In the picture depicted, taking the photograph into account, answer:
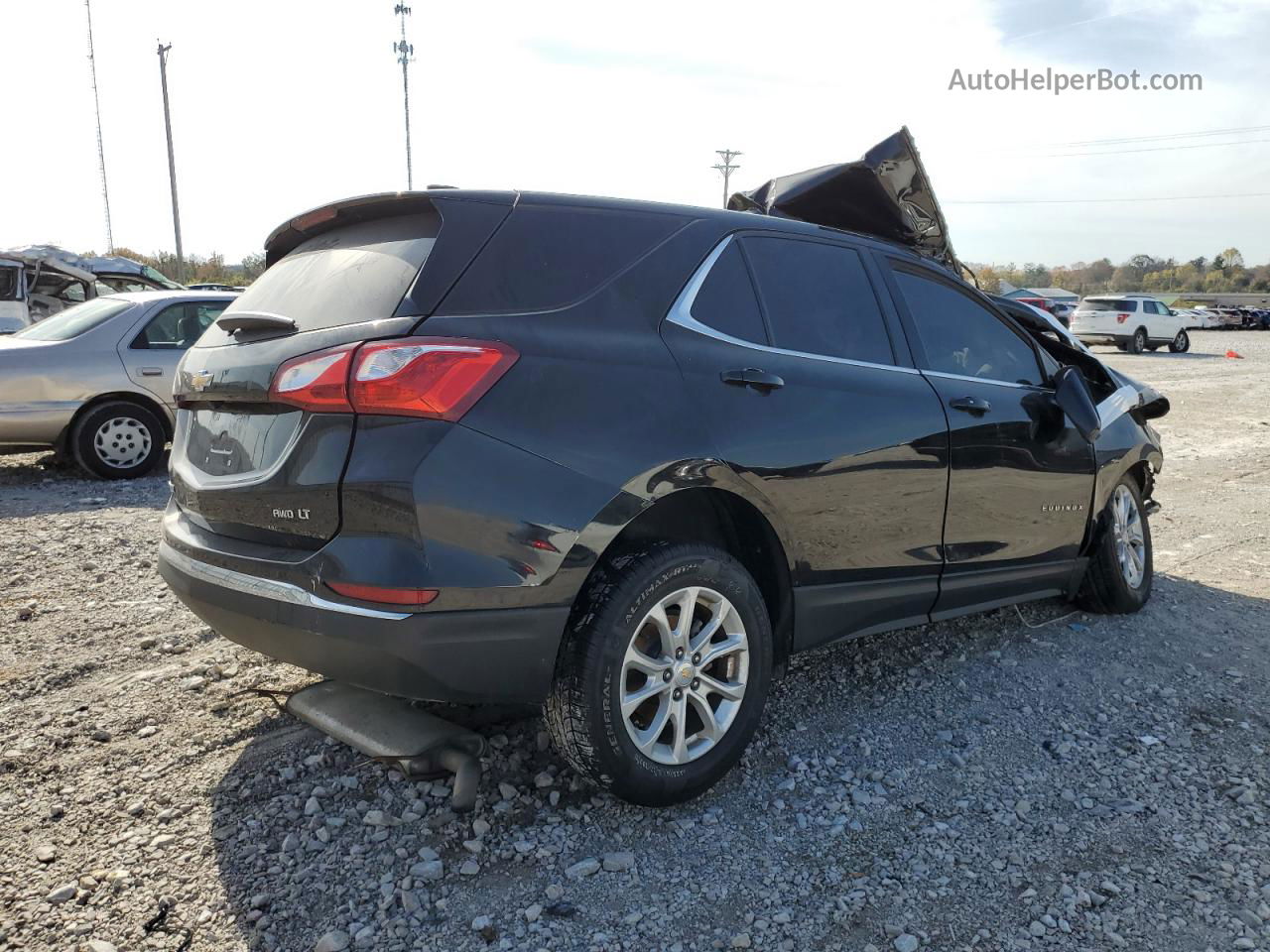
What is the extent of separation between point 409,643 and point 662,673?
782 mm

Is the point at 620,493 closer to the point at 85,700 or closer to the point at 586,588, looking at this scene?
the point at 586,588

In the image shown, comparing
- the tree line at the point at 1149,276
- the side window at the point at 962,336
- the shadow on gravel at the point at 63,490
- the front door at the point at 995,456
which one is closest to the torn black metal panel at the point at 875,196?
the side window at the point at 962,336

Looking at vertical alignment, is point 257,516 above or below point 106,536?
above

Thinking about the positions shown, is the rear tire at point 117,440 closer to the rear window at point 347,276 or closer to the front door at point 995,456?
the rear window at point 347,276

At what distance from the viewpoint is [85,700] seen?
3664 millimetres

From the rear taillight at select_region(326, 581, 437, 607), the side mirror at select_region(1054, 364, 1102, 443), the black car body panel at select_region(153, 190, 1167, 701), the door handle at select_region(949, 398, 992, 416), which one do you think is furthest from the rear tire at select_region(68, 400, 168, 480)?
the side mirror at select_region(1054, 364, 1102, 443)

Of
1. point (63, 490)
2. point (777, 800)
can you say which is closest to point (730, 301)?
point (777, 800)

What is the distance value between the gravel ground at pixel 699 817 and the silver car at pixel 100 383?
3.89m

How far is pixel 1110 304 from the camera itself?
30.2m

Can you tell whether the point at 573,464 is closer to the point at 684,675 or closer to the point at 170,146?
the point at 684,675

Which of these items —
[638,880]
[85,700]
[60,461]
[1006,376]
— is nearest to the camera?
[638,880]

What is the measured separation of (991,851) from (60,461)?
27.6 feet

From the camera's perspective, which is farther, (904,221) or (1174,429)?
(1174,429)

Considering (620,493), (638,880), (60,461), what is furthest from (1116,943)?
(60,461)
